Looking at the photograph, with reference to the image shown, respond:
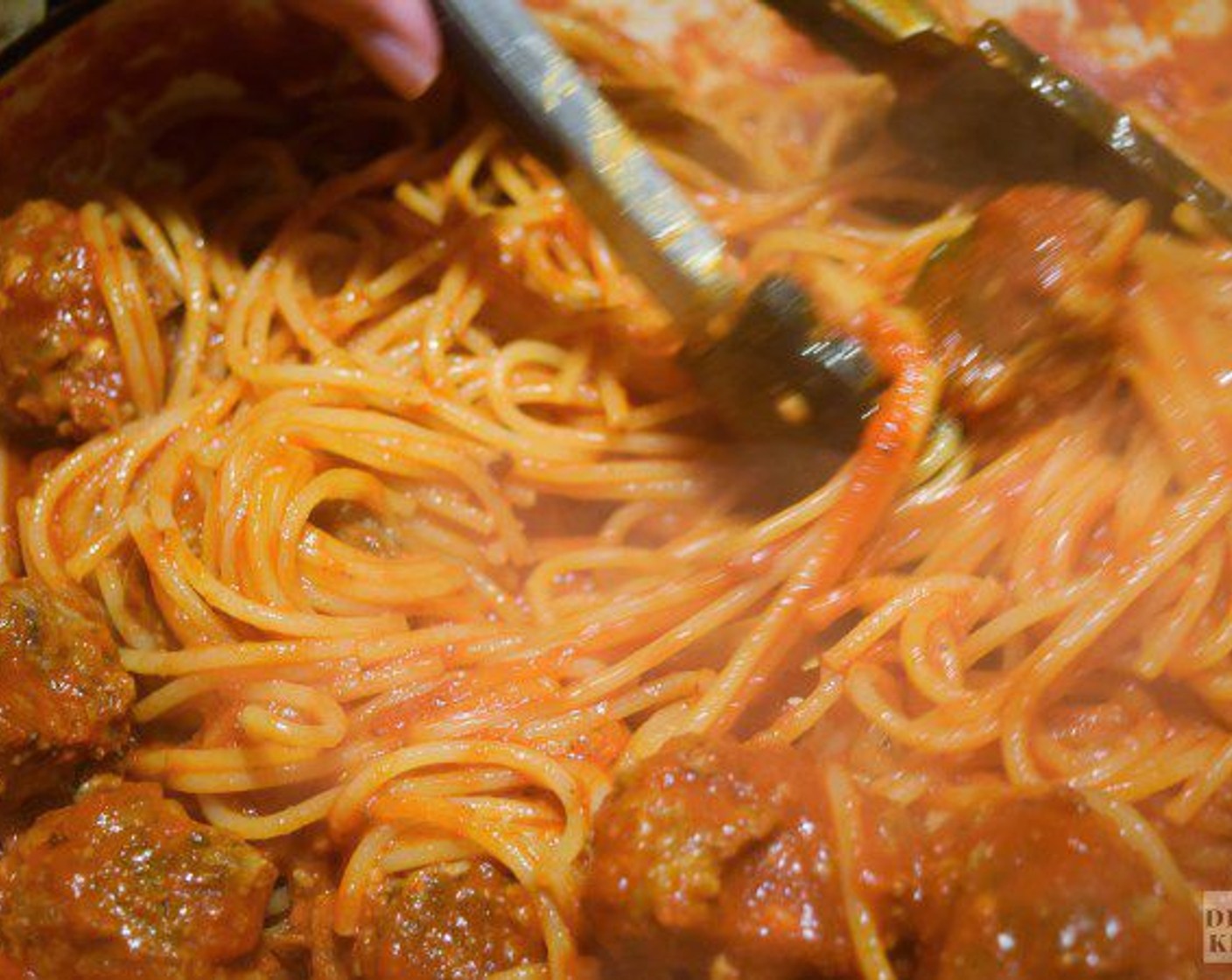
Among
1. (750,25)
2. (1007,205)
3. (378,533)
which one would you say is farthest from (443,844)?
(750,25)

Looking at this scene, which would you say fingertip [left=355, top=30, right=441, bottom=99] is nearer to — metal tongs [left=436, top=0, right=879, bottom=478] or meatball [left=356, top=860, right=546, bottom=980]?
metal tongs [left=436, top=0, right=879, bottom=478]

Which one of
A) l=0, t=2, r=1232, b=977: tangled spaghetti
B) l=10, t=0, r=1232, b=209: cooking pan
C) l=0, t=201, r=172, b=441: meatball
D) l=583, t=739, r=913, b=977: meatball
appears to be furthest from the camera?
l=10, t=0, r=1232, b=209: cooking pan

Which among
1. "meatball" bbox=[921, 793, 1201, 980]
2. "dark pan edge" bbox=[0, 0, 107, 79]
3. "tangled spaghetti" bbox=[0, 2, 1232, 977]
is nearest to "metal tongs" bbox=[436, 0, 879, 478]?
"tangled spaghetti" bbox=[0, 2, 1232, 977]

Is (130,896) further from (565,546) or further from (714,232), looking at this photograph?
(714,232)

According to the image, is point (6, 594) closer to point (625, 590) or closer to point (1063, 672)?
point (625, 590)

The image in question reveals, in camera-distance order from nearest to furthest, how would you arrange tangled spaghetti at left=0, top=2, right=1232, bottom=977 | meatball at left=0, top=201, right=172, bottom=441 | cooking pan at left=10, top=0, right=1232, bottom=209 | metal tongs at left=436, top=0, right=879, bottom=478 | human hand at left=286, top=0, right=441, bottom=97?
tangled spaghetti at left=0, top=2, right=1232, bottom=977 → metal tongs at left=436, top=0, right=879, bottom=478 → human hand at left=286, top=0, right=441, bottom=97 → meatball at left=0, top=201, right=172, bottom=441 → cooking pan at left=10, top=0, right=1232, bottom=209

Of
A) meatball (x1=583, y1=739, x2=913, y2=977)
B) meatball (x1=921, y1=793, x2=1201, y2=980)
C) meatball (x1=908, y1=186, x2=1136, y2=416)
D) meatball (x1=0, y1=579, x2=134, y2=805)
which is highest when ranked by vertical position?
meatball (x1=0, y1=579, x2=134, y2=805)

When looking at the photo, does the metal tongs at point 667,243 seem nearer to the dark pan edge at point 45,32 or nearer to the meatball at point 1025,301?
the meatball at point 1025,301
